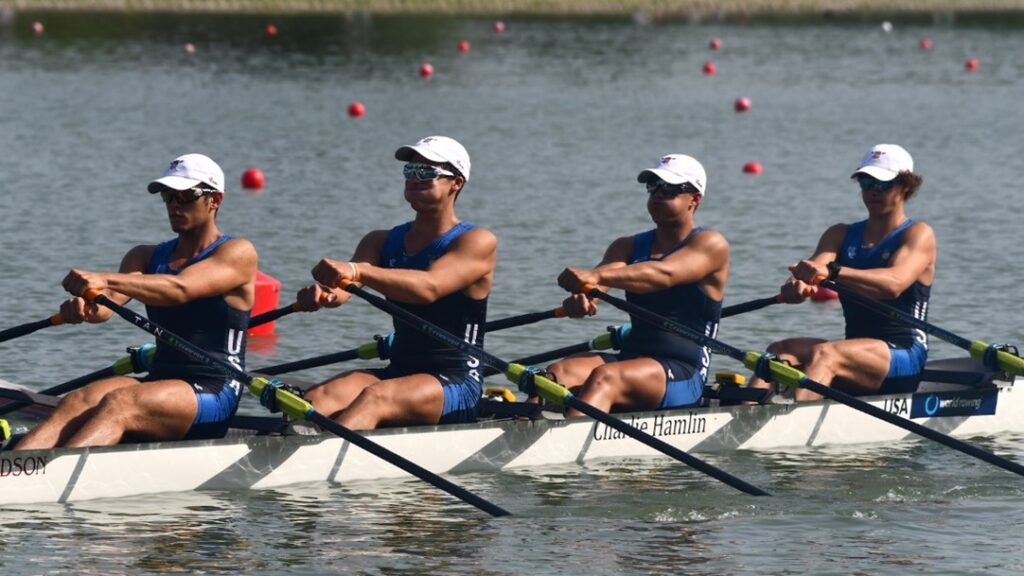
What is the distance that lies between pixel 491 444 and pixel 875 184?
3201 mm

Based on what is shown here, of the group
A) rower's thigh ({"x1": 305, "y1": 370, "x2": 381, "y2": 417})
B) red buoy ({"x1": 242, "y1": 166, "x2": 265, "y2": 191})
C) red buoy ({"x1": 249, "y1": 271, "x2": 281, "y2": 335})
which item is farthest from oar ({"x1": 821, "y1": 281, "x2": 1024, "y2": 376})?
red buoy ({"x1": 242, "y1": 166, "x2": 265, "y2": 191})

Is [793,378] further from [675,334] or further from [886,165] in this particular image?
[886,165]

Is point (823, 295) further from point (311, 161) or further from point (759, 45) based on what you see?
point (759, 45)

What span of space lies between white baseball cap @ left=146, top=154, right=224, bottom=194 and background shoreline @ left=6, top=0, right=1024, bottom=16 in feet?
168

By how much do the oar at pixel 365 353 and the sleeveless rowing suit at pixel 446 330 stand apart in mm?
931

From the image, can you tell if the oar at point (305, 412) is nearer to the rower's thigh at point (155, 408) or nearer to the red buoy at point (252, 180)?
the rower's thigh at point (155, 408)

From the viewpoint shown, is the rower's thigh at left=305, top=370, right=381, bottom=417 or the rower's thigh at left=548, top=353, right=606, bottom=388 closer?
the rower's thigh at left=305, top=370, right=381, bottom=417

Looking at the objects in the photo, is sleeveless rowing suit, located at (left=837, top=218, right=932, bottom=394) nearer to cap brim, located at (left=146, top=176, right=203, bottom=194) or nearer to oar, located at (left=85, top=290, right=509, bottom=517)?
oar, located at (left=85, top=290, right=509, bottom=517)

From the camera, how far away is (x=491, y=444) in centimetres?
1144

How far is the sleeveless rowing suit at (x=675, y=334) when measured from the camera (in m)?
12.1

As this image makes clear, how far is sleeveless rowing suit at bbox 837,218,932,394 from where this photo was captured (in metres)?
12.9

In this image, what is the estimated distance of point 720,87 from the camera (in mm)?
46656

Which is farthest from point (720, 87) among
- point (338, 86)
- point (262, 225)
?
point (262, 225)

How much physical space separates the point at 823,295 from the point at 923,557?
925 cm
